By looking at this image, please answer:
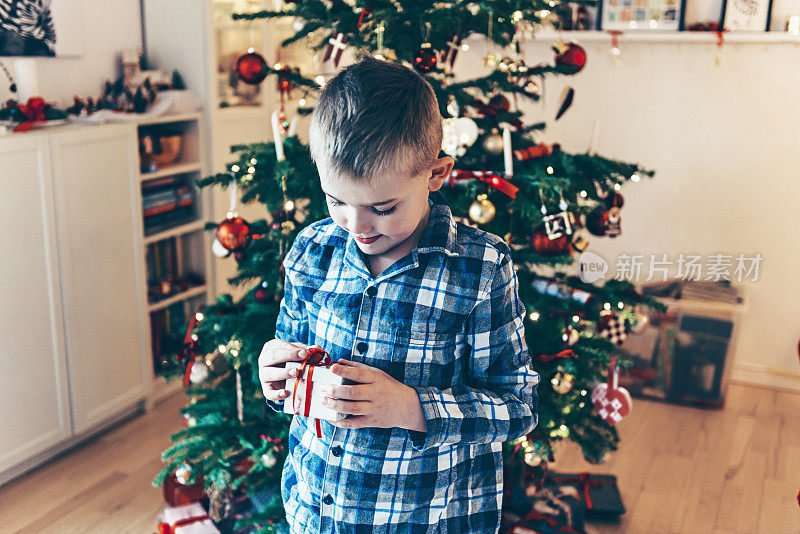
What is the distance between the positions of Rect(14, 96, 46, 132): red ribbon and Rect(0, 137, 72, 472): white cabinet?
0.23ft

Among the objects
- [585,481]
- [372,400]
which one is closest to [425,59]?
[372,400]

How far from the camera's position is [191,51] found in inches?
112

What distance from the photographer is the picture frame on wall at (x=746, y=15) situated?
2.81 m

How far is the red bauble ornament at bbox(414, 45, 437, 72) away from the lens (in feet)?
5.05

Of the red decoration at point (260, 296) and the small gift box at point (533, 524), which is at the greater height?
the red decoration at point (260, 296)

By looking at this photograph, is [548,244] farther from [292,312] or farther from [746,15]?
[746,15]

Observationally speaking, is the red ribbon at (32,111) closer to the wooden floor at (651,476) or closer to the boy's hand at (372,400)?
the wooden floor at (651,476)

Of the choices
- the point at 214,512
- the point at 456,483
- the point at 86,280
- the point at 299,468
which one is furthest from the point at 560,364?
the point at 86,280

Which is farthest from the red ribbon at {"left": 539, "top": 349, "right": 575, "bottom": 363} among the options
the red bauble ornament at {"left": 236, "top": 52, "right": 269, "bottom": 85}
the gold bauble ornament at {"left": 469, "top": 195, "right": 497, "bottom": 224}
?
the red bauble ornament at {"left": 236, "top": 52, "right": 269, "bottom": 85}

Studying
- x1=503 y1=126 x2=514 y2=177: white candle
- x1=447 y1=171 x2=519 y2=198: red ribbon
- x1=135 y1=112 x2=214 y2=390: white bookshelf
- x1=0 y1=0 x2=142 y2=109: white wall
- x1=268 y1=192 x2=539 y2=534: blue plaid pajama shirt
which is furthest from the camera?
x1=135 y1=112 x2=214 y2=390: white bookshelf

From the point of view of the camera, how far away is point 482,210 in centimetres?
154

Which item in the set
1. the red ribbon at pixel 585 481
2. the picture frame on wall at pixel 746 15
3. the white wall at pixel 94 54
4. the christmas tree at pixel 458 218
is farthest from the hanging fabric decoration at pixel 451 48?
the picture frame on wall at pixel 746 15

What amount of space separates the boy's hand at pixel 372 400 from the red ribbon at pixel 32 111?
173 centimetres

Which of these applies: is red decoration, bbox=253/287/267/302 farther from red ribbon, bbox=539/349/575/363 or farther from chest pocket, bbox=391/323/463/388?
chest pocket, bbox=391/323/463/388
